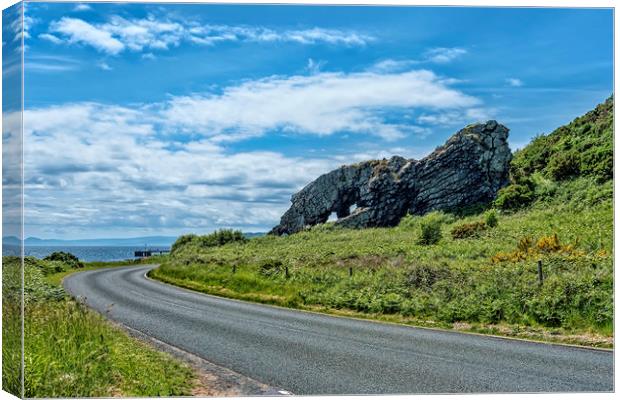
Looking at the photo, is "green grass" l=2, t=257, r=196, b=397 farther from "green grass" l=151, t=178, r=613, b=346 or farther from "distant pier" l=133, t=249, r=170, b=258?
"distant pier" l=133, t=249, r=170, b=258

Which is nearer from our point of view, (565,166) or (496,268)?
(496,268)

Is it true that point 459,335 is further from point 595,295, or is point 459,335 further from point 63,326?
point 63,326

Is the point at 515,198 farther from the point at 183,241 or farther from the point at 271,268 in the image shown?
the point at 183,241

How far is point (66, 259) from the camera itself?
6888cm

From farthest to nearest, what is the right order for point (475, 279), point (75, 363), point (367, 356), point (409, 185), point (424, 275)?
point (409, 185) → point (424, 275) → point (475, 279) → point (367, 356) → point (75, 363)

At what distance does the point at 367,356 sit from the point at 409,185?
54.8 meters

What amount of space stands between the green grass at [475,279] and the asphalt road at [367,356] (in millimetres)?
2046

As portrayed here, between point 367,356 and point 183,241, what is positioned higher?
point 183,241

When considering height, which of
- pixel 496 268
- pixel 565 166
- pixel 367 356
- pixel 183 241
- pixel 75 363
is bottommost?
pixel 367 356

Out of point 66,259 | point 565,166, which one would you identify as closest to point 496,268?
point 565,166

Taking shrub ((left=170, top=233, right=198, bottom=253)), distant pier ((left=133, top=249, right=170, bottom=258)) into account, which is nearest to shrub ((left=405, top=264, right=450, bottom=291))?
shrub ((left=170, top=233, right=198, bottom=253))

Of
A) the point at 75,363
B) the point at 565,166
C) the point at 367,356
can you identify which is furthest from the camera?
the point at 565,166

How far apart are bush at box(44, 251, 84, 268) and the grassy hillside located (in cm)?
2149

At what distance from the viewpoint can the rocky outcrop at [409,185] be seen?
6419 centimetres
